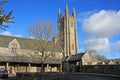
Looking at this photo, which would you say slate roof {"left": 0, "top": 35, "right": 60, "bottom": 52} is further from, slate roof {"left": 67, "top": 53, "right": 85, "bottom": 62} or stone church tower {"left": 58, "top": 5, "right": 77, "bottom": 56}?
stone church tower {"left": 58, "top": 5, "right": 77, "bottom": 56}

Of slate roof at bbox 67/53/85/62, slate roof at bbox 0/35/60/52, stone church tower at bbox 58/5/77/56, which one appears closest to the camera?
slate roof at bbox 0/35/60/52

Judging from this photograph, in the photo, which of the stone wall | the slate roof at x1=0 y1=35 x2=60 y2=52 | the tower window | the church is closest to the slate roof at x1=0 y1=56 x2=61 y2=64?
the church

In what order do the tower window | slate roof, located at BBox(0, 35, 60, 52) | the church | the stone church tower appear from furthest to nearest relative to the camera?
the stone church tower
the tower window
slate roof, located at BBox(0, 35, 60, 52)
the church

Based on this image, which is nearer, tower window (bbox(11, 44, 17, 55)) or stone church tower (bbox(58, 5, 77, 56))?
tower window (bbox(11, 44, 17, 55))

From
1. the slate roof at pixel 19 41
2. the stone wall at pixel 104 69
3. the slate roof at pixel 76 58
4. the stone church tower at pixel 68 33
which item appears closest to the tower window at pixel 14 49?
the slate roof at pixel 19 41

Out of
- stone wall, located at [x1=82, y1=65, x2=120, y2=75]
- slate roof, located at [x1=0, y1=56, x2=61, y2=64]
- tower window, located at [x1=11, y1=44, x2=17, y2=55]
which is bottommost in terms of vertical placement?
stone wall, located at [x1=82, y1=65, x2=120, y2=75]

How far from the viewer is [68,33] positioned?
95.8 meters

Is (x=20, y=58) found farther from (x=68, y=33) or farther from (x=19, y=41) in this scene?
(x=68, y=33)

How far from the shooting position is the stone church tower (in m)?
93.1

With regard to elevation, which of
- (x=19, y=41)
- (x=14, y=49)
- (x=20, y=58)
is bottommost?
(x=20, y=58)

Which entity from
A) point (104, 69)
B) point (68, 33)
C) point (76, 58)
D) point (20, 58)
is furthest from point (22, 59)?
point (68, 33)

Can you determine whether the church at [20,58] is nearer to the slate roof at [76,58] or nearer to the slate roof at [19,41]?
the slate roof at [19,41]

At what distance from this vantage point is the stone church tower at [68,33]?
306 ft

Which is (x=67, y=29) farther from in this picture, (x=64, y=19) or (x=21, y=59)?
(x=21, y=59)
